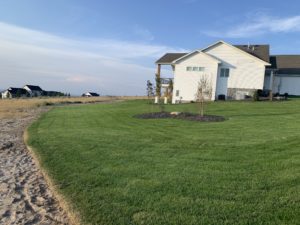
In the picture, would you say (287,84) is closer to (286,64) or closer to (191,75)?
(286,64)

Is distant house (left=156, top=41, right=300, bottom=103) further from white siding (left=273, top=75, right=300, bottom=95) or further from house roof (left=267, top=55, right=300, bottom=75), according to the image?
house roof (left=267, top=55, right=300, bottom=75)

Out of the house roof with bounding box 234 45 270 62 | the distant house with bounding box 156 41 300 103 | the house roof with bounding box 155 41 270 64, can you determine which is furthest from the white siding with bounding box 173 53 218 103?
the house roof with bounding box 234 45 270 62

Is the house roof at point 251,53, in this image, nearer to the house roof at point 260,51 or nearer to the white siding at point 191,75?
the house roof at point 260,51

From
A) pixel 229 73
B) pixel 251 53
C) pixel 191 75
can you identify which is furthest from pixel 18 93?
pixel 251 53

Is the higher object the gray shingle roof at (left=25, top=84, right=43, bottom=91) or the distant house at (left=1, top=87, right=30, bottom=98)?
the gray shingle roof at (left=25, top=84, right=43, bottom=91)

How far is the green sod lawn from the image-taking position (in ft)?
16.3

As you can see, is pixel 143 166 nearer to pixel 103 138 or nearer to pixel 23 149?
pixel 103 138

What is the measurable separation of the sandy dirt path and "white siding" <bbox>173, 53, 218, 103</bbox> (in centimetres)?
2636

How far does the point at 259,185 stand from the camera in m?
6.02

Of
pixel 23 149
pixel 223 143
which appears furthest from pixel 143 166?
pixel 23 149

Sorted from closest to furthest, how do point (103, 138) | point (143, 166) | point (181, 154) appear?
point (143, 166)
point (181, 154)
point (103, 138)

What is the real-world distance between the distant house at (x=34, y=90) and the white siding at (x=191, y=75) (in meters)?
92.5

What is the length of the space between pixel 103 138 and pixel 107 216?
7.16 meters

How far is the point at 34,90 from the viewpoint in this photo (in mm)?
117625
